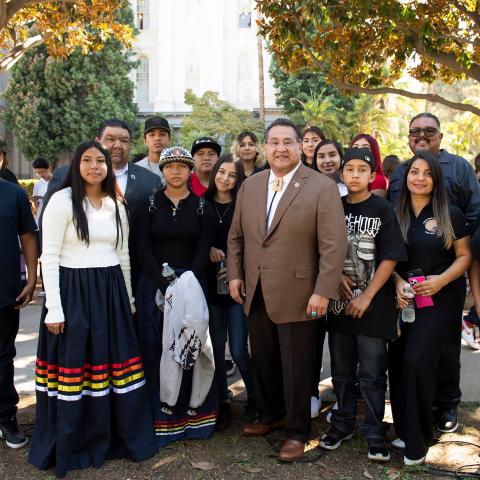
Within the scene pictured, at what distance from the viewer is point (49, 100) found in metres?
23.6

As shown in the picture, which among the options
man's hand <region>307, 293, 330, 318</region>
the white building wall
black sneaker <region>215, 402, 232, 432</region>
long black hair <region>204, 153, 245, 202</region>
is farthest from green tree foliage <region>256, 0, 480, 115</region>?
the white building wall

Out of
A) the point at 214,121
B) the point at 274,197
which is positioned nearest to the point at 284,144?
the point at 274,197

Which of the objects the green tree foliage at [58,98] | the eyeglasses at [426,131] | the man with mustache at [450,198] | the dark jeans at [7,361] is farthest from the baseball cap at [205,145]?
the green tree foliage at [58,98]

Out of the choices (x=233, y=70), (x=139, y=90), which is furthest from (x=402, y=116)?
(x=139, y=90)

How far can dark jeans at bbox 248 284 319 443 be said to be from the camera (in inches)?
151

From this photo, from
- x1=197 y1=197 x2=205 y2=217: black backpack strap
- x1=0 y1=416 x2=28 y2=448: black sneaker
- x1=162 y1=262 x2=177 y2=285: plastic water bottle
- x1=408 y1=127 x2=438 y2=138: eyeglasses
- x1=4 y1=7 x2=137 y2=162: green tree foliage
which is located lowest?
x1=0 y1=416 x2=28 y2=448: black sneaker

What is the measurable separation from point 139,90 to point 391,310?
2865cm

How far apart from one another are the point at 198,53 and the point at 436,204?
28093 millimetres

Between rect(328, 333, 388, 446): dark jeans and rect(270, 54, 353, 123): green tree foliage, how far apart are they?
21566mm

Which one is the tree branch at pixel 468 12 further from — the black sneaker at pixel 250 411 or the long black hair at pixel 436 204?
the black sneaker at pixel 250 411

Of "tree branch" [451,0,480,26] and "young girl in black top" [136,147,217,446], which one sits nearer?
"young girl in black top" [136,147,217,446]

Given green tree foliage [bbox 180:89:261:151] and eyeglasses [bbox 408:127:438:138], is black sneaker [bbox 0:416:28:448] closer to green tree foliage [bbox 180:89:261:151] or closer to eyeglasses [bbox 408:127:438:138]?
eyeglasses [bbox 408:127:438:138]

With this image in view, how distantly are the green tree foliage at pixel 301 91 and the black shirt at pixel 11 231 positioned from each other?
70.4 feet

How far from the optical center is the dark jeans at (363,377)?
3756mm
